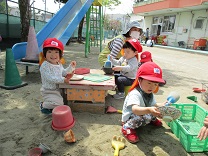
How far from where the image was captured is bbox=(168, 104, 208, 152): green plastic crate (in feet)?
5.79

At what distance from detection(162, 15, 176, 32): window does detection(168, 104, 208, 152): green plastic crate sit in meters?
17.0

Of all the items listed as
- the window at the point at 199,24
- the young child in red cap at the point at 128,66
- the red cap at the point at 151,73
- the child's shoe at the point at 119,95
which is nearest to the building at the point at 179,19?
the window at the point at 199,24

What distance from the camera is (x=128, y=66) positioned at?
2826 millimetres

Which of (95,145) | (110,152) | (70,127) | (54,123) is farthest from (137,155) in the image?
(54,123)

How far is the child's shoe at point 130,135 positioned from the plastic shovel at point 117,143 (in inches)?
2.8

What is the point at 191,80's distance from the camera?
4797 mm

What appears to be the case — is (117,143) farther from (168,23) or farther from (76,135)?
(168,23)

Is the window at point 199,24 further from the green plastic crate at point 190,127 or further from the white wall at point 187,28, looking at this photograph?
the green plastic crate at point 190,127

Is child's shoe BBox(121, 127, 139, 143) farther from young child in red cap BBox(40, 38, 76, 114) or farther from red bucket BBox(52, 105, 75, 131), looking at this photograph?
young child in red cap BBox(40, 38, 76, 114)

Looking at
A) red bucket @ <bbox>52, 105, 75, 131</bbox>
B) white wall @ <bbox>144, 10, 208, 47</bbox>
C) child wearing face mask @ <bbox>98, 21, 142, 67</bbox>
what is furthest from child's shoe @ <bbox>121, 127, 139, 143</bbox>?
white wall @ <bbox>144, 10, 208, 47</bbox>

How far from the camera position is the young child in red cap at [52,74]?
223 centimetres

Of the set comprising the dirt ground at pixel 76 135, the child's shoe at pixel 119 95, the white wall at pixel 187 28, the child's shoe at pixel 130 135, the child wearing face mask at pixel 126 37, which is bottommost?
the dirt ground at pixel 76 135

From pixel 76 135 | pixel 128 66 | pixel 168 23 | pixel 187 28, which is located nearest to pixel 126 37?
A: pixel 128 66

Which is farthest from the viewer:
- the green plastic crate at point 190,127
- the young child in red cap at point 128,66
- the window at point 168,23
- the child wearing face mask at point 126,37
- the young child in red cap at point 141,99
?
the window at point 168,23
